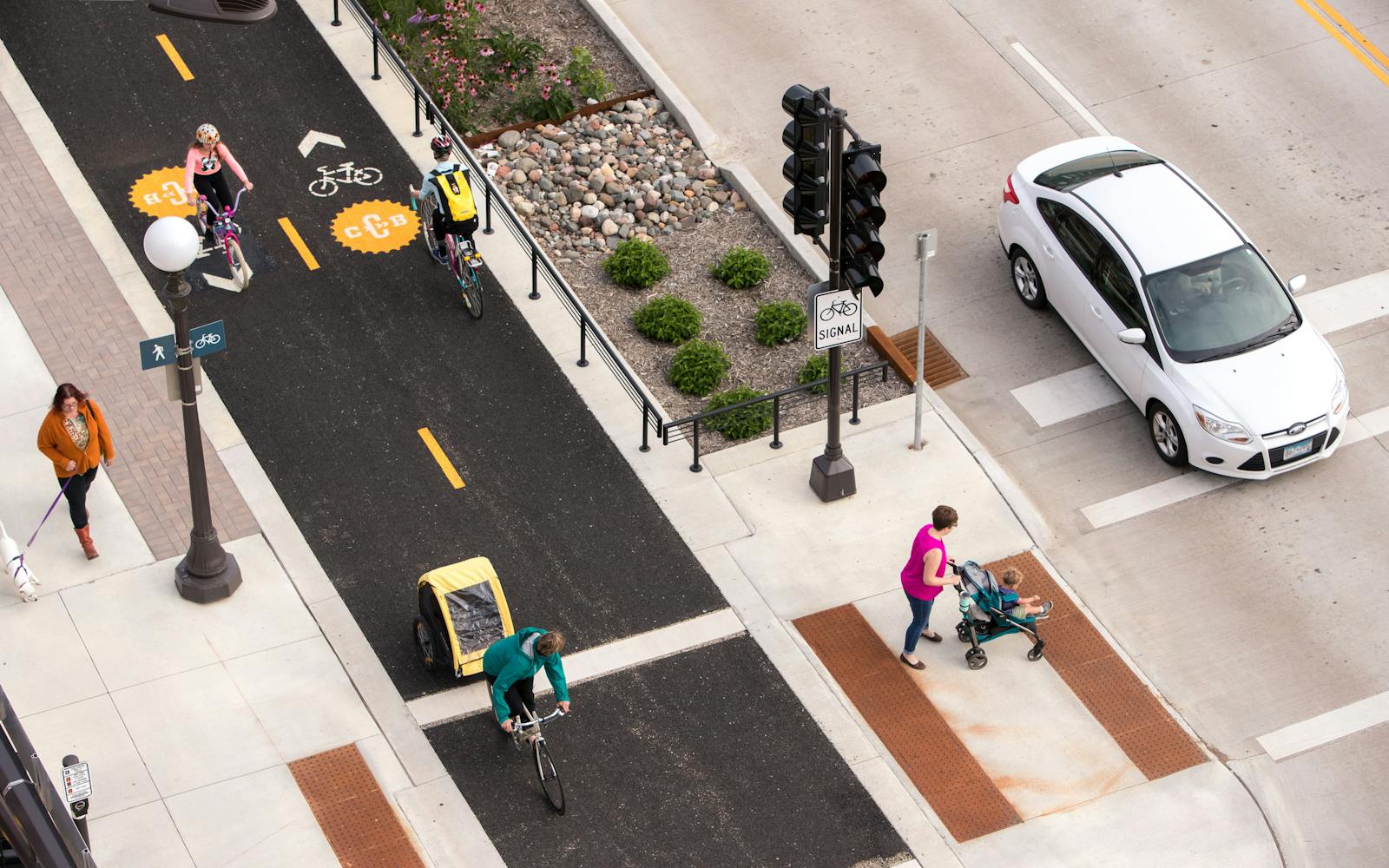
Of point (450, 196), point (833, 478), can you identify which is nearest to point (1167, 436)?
point (833, 478)

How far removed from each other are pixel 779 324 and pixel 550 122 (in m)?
4.78

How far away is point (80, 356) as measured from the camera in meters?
19.5

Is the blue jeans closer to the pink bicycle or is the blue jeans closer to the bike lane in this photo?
the bike lane

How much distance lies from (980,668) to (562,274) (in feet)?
23.4

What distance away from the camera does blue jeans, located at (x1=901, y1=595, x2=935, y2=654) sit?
16438 mm

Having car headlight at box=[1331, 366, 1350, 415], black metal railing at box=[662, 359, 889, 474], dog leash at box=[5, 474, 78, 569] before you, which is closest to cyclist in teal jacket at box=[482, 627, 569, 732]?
black metal railing at box=[662, 359, 889, 474]

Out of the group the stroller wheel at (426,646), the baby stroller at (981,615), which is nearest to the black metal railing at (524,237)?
the stroller wheel at (426,646)

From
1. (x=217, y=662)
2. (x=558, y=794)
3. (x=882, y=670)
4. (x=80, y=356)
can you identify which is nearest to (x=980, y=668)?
(x=882, y=670)

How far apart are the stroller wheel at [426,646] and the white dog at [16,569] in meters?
3.41

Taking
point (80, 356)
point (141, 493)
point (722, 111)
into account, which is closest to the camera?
point (141, 493)

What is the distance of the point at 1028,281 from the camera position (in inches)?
817

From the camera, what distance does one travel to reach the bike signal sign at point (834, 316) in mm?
17125

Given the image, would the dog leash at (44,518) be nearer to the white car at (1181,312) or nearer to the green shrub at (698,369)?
the green shrub at (698,369)

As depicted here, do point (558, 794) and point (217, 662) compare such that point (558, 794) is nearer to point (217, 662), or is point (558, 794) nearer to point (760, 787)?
point (760, 787)
